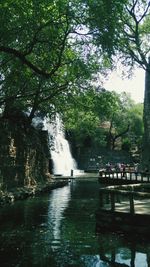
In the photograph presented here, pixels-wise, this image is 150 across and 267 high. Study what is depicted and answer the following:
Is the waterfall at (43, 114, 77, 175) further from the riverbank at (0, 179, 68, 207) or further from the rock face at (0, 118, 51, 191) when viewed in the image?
the riverbank at (0, 179, 68, 207)

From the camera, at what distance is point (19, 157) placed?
3284 centimetres

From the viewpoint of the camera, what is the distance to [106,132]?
3344 inches

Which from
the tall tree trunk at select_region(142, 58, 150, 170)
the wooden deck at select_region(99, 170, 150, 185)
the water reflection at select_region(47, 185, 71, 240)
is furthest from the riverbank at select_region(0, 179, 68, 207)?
the tall tree trunk at select_region(142, 58, 150, 170)

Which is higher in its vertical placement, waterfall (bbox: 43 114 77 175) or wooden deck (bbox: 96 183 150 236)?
waterfall (bbox: 43 114 77 175)

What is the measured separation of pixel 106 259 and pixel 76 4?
13400mm

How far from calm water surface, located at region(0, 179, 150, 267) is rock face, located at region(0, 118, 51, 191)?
5949 millimetres

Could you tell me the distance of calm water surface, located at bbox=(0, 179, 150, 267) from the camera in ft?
44.4

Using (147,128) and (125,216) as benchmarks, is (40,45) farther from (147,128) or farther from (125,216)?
(147,128)

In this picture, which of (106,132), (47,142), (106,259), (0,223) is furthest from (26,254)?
(106,132)

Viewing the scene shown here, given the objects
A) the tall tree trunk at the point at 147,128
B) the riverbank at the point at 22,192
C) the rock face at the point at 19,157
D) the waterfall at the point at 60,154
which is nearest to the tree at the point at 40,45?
the rock face at the point at 19,157

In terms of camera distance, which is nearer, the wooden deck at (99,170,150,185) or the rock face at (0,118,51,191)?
the rock face at (0,118,51,191)

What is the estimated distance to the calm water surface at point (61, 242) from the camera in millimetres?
13531

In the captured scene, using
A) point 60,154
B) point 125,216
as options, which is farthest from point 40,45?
point 60,154

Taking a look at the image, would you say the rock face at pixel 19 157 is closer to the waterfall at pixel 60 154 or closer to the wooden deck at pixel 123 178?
the wooden deck at pixel 123 178
